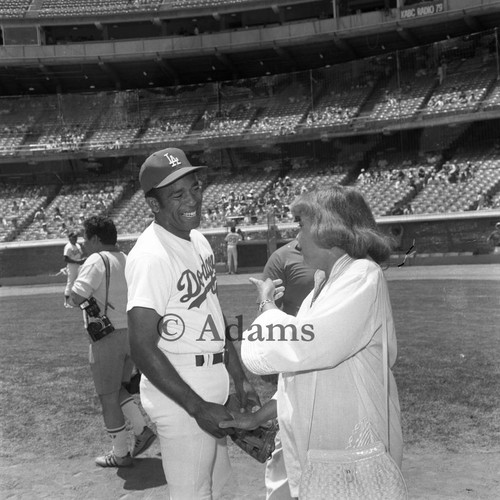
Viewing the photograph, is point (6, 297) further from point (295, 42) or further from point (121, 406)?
point (295, 42)

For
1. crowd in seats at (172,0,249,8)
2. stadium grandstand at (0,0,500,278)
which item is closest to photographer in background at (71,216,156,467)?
stadium grandstand at (0,0,500,278)

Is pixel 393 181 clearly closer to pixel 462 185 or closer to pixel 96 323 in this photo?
pixel 462 185

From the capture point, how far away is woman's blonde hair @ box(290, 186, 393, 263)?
258 cm

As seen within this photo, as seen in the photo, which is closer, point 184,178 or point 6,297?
point 184,178

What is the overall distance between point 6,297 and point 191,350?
21179mm

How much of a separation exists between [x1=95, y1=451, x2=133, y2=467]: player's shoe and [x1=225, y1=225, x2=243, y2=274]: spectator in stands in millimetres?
20313

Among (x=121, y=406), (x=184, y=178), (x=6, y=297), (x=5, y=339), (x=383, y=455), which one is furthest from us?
(x=6, y=297)

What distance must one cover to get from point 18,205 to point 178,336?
3570 centimetres

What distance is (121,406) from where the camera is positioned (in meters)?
5.59

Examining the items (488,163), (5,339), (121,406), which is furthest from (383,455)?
(488,163)

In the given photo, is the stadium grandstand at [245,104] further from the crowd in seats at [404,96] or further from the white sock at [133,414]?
the white sock at [133,414]

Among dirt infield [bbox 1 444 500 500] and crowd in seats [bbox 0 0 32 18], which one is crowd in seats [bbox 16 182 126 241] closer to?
crowd in seats [bbox 0 0 32 18]

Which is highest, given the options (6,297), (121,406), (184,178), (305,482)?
(184,178)

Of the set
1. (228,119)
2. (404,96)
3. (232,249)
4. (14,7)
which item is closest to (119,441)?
(232,249)
